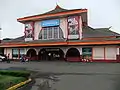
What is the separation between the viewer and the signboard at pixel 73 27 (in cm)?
3616

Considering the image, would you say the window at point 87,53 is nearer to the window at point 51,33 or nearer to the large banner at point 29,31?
the window at point 51,33

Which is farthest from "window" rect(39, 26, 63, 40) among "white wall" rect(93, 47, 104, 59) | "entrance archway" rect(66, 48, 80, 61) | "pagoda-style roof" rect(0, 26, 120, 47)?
"white wall" rect(93, 47, 104, 59)

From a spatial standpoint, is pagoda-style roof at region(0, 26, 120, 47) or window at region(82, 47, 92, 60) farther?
window at region(82, 47, 92, 60)

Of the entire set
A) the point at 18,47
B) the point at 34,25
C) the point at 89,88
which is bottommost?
the point at 89,88

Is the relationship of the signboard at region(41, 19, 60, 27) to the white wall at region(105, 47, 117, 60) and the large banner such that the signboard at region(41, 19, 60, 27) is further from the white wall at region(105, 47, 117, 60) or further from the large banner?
the white wall at region(105, 47, 117, 60)

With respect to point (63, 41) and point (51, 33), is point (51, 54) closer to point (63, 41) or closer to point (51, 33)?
point (51, 33)

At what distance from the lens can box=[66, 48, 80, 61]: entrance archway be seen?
1405 inches

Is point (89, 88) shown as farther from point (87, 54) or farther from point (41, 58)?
point (41, 58)

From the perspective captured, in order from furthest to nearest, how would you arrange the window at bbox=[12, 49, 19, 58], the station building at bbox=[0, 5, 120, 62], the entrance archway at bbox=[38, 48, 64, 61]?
1. the window at bbox=[12, 49, 19, 58]
2. the entrance archway at bbox=[38, 48, 64, 61]
3. the station building at bbox=[0, 5, 120, 62]

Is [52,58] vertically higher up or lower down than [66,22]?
lower down

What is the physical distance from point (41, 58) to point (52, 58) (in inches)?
84.5

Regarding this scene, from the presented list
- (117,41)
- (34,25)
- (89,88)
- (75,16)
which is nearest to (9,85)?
(89,88)

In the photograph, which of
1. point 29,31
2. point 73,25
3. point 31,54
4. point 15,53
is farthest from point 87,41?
point 15,53

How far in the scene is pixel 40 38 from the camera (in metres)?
39.3
